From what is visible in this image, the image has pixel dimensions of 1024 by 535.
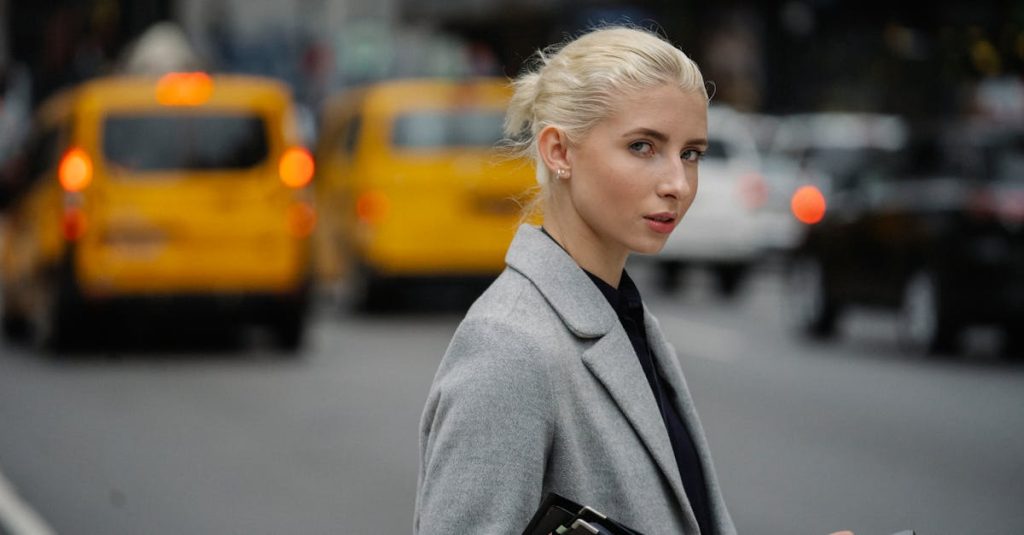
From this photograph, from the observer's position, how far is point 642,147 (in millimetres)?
2408

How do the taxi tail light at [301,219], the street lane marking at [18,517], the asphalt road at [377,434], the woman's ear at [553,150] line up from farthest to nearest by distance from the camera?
A: the taxi tail light at [301,219]
the asphalt road at [377,434]
the street lane marking at [18,517]
the woman's ear at [553,150]

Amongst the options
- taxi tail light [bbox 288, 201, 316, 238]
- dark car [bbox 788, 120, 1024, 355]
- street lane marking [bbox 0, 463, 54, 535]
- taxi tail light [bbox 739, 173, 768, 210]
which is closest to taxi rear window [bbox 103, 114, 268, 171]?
taxi tail light [bbox 288, 201, 316, 238]

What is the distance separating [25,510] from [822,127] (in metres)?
22.0

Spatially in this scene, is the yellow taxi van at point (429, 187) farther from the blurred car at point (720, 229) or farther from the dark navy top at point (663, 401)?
the dark navy top at point (663, 401)

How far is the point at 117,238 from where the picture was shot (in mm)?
13828

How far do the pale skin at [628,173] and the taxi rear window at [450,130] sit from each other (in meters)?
14.5

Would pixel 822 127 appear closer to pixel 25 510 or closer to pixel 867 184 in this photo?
pixel 867 184

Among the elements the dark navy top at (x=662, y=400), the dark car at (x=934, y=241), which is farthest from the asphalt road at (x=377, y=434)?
the dark navy top at (x=662, y=400)

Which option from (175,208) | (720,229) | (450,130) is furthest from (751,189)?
(175,208)

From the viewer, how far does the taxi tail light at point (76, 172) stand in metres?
13.8

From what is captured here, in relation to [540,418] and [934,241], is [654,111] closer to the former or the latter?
[540,418]

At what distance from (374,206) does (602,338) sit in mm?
14814

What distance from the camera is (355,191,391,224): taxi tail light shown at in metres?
17.0

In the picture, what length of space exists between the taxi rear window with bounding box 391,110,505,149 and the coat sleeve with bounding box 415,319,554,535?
48.5 ft
